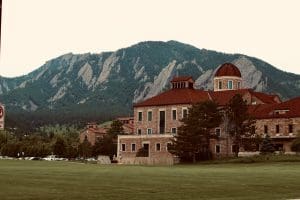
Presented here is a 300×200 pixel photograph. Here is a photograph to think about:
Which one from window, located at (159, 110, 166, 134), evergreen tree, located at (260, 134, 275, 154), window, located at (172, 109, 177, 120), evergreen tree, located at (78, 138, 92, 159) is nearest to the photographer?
evergreen tree, located at (260, 134, 275, 154)

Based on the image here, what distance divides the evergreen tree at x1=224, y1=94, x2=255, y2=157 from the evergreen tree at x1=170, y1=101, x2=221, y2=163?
110 inches

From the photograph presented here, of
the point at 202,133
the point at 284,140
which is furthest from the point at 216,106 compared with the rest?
the point at 284,140

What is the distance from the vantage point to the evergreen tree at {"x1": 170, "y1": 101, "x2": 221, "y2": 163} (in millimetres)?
87250

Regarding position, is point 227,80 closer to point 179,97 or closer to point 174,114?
point 179,97

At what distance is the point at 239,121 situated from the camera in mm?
92125

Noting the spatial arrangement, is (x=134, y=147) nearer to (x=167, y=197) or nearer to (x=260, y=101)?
Answer: (x=260, y=101)

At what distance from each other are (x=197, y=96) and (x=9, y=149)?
58.7 meters

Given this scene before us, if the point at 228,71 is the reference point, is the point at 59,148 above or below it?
below

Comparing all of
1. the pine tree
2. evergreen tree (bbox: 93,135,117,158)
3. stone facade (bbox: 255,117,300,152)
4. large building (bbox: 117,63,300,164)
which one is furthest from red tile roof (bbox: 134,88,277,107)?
the pine tree

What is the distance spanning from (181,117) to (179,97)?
453 centimetres

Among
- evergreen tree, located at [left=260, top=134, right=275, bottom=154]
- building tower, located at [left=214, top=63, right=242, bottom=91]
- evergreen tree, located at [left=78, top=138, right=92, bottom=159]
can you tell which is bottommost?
Result: evergreen tree, located at [left=260, top=134, right=275, bottom=154]

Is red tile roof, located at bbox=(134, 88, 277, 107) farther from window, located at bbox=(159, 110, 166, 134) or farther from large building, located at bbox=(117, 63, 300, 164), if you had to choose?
window, located at bbox=(159, 110, 166, 134)

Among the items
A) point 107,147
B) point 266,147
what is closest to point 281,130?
point 266,147

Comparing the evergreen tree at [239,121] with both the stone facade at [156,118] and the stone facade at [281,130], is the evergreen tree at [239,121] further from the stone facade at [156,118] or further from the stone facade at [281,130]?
the stone facade at [156,118]
